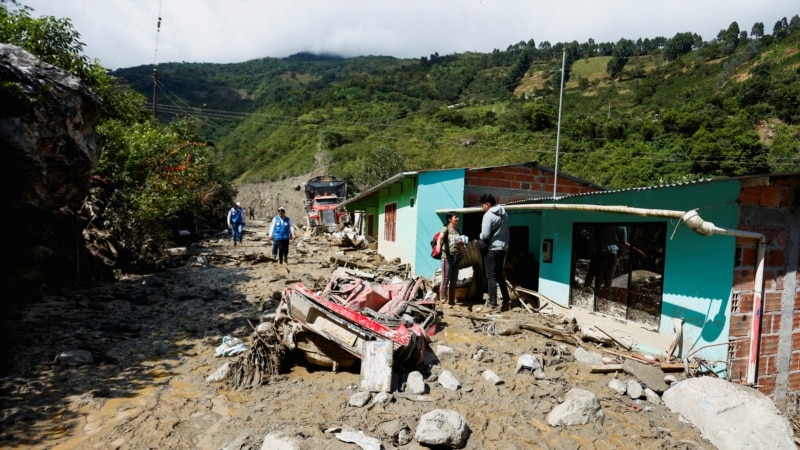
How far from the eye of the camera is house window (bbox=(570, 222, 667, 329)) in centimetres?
531

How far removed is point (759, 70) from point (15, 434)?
190 ft

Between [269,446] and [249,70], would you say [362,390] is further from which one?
[249,70]

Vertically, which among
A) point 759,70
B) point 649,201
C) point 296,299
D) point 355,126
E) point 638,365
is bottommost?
point 638,365

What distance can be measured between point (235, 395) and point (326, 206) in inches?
806

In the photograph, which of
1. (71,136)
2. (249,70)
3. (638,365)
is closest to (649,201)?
(638,365)

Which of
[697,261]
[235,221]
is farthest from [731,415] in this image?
[235,221]

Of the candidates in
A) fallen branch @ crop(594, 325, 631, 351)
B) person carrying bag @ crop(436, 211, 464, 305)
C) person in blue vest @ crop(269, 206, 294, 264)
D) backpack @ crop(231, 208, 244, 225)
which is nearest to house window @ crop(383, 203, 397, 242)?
person in blue vest @ crop(269, 206, 294, 264)

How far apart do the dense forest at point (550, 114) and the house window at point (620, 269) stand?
3.93m

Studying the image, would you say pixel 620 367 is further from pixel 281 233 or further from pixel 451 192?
pixel 281 233

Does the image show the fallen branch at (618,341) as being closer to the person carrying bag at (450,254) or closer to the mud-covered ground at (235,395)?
→ the mud-covered ground at (235,395)

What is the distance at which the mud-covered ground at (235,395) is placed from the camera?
3299 millimetres

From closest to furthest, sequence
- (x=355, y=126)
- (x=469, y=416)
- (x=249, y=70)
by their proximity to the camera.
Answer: (x=469, y=416) < (x=355, y=126) < (x=249, y=70)

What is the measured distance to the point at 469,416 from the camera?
3670 mm

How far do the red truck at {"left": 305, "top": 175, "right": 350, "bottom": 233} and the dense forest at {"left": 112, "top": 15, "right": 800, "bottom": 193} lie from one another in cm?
612
